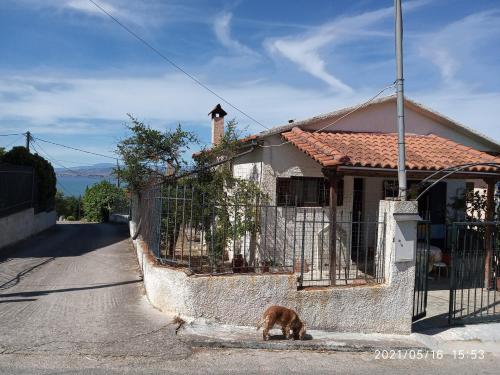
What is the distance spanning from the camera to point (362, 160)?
8797 mm

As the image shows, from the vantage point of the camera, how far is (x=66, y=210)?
4094cm

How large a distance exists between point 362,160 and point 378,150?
121 cm

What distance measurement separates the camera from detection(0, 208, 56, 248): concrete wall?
1290cm

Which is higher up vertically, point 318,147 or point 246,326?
point 318,147

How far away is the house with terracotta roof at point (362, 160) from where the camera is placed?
914 centimetres

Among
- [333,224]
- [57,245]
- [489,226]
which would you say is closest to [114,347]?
[333,224]

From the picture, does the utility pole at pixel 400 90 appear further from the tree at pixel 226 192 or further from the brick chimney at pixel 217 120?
the brick chimney at pixel 217 120

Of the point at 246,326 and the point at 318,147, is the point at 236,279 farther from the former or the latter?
the point at 318,147

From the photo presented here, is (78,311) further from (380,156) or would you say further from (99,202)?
(99,202)

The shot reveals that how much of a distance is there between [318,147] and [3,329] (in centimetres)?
598

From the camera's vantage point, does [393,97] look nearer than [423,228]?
No

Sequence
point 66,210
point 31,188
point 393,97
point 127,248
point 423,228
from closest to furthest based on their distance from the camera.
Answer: point 423,228, point 393,97, point 127,248, point 31,188, point 66,210

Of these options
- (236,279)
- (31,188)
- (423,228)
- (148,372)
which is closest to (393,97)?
(423,228)

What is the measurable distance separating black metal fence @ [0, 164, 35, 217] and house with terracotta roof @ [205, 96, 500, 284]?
6.66 metres
